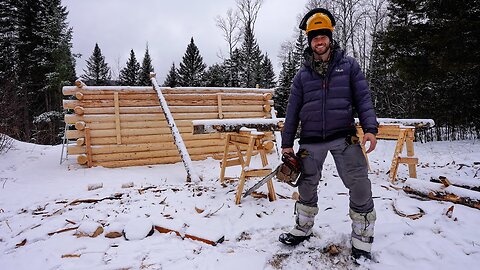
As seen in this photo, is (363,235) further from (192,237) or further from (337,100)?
(192,237)

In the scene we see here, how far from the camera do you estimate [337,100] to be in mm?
2883

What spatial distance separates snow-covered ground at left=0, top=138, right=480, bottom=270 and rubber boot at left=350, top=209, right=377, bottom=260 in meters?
0.10

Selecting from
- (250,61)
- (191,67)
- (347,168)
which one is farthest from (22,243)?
(191,67)

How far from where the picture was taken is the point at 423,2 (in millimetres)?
12922

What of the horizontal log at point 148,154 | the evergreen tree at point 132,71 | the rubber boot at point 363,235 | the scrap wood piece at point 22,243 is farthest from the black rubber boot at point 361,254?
the evergreen tree at point 132,71

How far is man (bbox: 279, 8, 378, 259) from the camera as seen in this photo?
110 inches

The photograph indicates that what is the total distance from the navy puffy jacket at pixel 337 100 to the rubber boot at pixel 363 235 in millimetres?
866

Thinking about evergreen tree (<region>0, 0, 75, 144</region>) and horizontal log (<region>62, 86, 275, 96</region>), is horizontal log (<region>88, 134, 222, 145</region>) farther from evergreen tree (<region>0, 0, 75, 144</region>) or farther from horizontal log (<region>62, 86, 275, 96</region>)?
evergreen tree (<region>0, 0, 75, 144</region>)

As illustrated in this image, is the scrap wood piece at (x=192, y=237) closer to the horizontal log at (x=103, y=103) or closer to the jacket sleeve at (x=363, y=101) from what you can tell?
the jacket sleeve at (x=363, y=101)

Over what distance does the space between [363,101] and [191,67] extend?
32.7 m

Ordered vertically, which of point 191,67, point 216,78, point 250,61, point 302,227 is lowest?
point 302,227

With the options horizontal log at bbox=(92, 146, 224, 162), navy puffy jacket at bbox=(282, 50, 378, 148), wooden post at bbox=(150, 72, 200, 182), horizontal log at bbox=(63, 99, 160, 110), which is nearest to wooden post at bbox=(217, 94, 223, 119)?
horizontal log at bbox=(92, 146, 224, 162)

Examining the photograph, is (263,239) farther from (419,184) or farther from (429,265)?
(419,184)

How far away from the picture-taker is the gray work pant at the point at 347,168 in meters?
2.79
